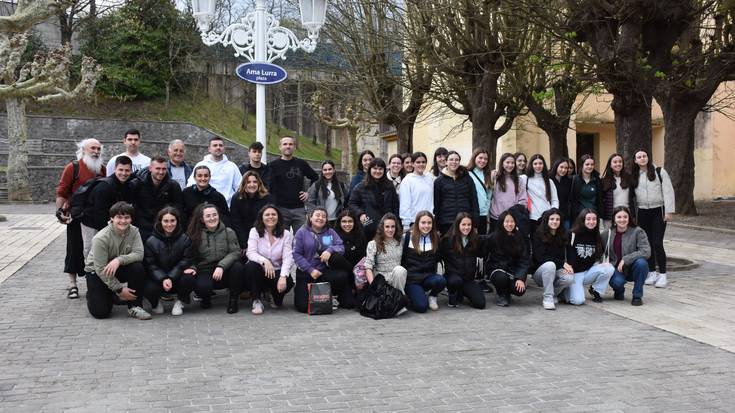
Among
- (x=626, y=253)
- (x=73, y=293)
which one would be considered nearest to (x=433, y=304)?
(x=626, y=253)

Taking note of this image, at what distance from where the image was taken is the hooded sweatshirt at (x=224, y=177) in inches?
347

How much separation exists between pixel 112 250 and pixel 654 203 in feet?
22.7

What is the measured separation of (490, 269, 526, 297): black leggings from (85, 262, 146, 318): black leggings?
3.93 m

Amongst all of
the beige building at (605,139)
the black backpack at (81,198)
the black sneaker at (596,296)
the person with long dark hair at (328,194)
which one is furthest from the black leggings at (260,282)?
the beige building at (605,139)

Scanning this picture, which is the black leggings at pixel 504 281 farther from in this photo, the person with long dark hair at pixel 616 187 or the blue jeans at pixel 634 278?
the person with long dark hair at pixel 616 187

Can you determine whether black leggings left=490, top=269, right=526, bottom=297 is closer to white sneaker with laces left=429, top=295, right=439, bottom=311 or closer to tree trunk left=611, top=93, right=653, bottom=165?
white sneaker with laces left=429, top=295, right=439, bottom=311

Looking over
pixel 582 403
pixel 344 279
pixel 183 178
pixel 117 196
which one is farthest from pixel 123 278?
pixel 582 403

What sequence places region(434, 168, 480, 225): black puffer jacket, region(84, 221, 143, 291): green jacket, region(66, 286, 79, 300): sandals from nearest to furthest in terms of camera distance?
region(84, 221, 143, 291): green jacket, region(66, 286, 79, 300): sandals, region(434, 168, 480, 225): black puffer jacket

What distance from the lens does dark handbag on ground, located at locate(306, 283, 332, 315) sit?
7492 mm

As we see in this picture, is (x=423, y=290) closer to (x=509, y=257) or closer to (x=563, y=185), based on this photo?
(x=509, y=257)

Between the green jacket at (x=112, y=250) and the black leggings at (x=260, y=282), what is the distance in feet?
3.85

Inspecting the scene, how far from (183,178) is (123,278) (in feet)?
6.02

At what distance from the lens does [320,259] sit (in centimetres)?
781

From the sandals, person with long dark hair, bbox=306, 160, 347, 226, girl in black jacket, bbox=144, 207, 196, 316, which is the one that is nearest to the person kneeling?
girl in black jacket, bbox=144, 207, 196, 316
